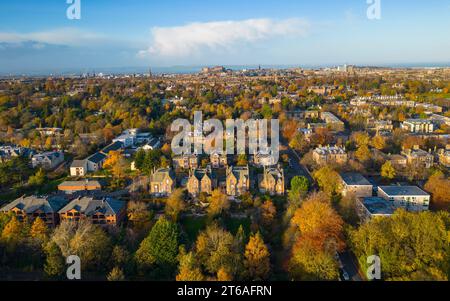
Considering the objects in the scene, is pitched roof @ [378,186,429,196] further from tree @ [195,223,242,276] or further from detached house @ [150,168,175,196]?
detached house @ [150,168,175,196]

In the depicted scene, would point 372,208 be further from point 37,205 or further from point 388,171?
point 37,205

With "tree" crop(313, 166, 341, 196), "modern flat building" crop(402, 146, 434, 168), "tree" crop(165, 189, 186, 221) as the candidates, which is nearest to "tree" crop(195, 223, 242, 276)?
"tree" crop(165, 189, 186, 221)

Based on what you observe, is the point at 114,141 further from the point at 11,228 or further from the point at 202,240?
the point at 202,240

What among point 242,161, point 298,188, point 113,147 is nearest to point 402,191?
point 298,188
